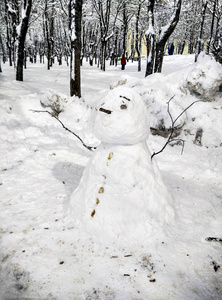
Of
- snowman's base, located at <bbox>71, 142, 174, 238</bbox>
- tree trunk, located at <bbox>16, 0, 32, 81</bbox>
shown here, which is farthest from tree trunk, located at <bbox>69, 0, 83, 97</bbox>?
snowman's base, located at <bbox>71, 142, 174, 238</bbox>

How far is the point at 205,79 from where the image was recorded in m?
5.63

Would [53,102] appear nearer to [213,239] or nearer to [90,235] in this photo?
[90,235]

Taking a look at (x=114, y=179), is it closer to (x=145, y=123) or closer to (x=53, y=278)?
(x=145, y=123)

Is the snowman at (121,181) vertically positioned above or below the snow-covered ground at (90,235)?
above

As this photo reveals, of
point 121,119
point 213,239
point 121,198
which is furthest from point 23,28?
point 213,239

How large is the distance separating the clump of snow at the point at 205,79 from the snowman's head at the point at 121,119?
14.5 feet

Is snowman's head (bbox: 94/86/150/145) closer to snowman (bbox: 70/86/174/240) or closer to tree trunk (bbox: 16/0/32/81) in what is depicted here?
snowman (bbox: 70/86/174/240)

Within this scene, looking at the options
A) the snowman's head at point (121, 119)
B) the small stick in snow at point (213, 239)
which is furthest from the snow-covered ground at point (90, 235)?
the snowman's head at point (121, 119)

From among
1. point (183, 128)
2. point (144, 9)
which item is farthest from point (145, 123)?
point (144, 9)

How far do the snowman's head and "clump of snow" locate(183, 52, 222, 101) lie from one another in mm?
4412

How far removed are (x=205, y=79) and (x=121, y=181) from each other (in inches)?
196

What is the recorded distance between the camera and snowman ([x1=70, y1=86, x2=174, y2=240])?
212 centimetres

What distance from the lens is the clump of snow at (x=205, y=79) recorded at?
5613mm

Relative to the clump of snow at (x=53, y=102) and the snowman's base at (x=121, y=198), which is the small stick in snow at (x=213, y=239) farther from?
the clump of snow at (x=53, y=102)
